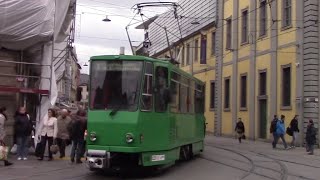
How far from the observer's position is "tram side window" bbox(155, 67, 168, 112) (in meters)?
14.8

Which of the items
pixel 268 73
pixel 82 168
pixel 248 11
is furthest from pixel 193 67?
pixel 82 168

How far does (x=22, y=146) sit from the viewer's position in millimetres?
18359

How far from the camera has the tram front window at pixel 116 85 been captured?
1442 cm

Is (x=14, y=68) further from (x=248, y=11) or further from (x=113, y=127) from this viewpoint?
(x=248, y=11)

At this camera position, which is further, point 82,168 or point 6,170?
point 82,168

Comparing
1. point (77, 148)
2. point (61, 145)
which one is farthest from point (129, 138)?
point (61, 145)

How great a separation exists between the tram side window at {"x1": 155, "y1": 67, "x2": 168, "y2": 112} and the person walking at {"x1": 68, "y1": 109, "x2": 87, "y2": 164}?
3.87m

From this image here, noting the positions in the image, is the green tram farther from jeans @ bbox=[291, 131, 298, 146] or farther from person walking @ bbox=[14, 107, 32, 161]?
jeans @ bbox=[291, 131, 298, 146]

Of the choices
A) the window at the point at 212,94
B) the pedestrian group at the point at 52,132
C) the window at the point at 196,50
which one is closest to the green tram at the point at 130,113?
the pedestrian group at the point at 52,132

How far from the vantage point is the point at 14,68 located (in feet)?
67.7

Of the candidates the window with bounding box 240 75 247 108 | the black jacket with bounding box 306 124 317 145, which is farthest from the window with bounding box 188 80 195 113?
the window with bounding box 240 75 247 108

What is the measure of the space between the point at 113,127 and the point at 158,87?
167cm

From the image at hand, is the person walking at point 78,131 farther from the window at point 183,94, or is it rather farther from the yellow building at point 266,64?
the yellow building at point 266,64

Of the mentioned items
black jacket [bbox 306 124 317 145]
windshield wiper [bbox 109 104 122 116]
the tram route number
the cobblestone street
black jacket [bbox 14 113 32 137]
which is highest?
windshield wiper [bbox 109 104 122 116]
